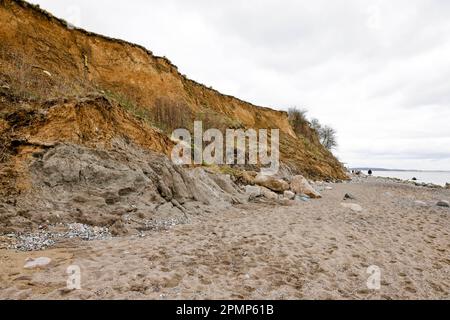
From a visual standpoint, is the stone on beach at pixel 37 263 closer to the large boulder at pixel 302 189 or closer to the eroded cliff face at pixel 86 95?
the eroded cliff face at pixel 86 95

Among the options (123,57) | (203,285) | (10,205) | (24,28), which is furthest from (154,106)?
(203,285)

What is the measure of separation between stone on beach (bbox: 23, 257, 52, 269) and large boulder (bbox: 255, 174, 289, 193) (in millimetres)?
9348

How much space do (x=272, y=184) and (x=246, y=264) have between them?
8.39 meters

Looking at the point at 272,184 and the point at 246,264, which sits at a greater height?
the point at 272,184

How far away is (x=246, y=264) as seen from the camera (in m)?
4.12

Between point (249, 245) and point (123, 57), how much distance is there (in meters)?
15.9

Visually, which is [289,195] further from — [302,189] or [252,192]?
[252,192]

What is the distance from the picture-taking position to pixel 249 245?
4910 mm

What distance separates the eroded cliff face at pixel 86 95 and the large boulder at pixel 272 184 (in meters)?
4.57

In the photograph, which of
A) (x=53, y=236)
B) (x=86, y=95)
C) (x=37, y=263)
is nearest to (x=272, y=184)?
(x=86, y=95)

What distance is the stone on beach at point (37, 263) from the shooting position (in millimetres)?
3652

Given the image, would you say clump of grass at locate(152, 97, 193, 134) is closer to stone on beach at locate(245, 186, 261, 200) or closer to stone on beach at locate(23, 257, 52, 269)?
stone on beach at locate(245, 186, 261, 200)
